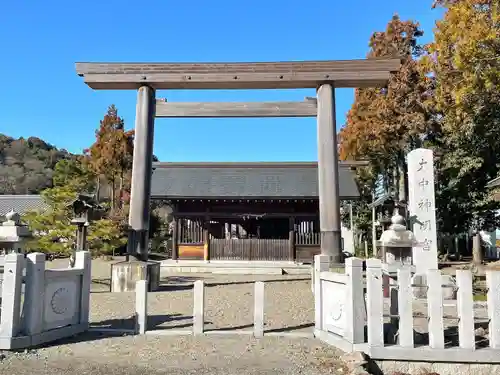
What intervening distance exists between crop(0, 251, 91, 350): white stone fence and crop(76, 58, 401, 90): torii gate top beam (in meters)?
6.79

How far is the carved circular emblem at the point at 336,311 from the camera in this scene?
541 cm

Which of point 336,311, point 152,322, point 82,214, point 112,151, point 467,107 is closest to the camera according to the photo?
point 336,311

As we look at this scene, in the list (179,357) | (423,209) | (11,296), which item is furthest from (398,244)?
(11,296)

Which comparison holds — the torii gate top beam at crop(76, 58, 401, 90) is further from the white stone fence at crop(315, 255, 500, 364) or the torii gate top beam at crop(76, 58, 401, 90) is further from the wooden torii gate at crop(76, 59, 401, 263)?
the white stone fence at crop(315, 255, 500, 364)

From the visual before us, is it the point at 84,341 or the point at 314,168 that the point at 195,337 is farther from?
the point at 314,168

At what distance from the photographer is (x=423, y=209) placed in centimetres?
1005

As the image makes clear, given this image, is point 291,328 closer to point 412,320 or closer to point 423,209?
point 412,320

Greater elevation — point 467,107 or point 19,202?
point 467,107

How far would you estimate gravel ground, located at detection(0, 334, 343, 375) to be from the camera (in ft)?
14.7

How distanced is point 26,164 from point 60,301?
6184cm

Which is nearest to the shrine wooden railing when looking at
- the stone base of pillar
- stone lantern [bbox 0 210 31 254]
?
the stone base of pillar

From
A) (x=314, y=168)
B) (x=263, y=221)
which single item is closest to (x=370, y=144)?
(x=314, y=168)

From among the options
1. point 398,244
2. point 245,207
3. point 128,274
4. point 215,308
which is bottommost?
point 215,308

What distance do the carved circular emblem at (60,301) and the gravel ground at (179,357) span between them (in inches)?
21.1
